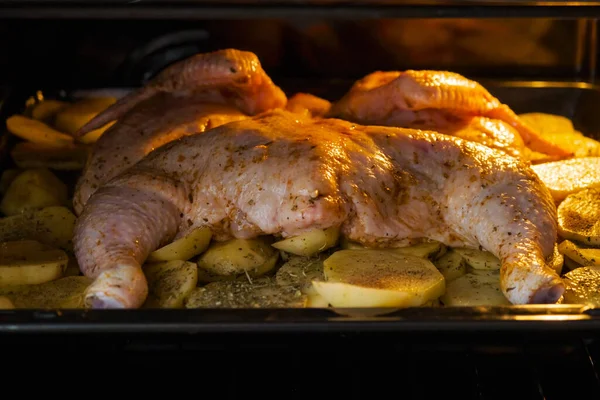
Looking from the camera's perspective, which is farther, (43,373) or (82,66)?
(82,66)

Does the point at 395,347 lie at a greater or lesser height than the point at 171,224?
lesser

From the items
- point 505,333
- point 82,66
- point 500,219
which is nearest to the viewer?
point 505,333

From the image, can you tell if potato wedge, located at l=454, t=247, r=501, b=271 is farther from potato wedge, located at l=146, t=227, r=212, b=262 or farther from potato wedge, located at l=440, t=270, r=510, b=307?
potato wedge, located at l=146, t=227, r=212, b=262

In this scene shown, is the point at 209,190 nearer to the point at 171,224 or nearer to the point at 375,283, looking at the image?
the point at 171,224

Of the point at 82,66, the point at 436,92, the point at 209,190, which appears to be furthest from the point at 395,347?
the point at 82,66

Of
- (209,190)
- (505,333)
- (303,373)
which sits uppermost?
(209,190)

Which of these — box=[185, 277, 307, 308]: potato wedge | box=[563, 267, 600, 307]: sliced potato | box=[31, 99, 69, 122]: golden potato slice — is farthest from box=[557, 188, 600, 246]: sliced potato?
box=[31, 99, 69, 122]: golden potato slice

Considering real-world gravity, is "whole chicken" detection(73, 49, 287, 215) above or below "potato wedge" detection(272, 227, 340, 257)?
above

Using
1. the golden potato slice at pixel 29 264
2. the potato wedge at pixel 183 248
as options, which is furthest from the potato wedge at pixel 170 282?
the golden potato slice at pixel 29 264
